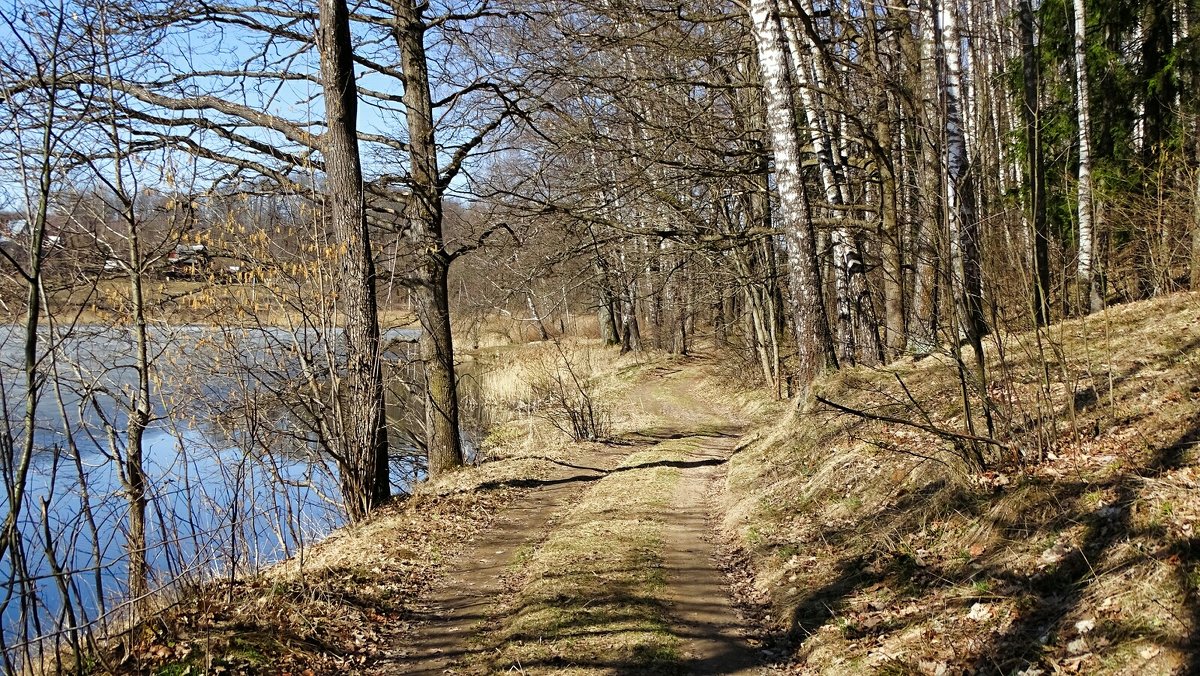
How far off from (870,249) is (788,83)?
6.28m

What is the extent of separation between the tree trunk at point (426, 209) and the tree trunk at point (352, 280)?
1503 mm

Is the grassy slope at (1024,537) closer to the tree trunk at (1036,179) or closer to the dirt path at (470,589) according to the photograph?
the tree trunk at (1036,179)

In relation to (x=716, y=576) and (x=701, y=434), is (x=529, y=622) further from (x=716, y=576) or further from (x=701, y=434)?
(x=701, y=434)

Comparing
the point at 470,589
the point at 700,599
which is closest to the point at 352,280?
the point at 470,589

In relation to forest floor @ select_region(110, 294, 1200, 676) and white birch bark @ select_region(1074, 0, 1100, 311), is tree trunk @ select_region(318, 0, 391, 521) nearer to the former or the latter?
forest floor @ select_region(110, 294, 1200, 676)

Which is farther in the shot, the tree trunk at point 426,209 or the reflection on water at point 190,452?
the tree trunk at point 426,209

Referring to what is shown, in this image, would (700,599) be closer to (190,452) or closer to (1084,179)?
(190,452)

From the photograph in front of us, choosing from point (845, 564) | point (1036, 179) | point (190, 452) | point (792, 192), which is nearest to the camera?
Result: point (1036, 179)

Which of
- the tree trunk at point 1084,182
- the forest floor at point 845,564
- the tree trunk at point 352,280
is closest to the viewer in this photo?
the forest floor at point 845,564

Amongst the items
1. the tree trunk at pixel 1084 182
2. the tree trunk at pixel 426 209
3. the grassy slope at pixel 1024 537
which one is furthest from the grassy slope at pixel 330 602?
the tree trunk at pixel 1084 182

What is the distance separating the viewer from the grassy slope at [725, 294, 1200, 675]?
3662mm

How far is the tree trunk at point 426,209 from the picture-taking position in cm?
1079

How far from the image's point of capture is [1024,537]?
15.3 feet

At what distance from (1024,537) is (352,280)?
696cm
